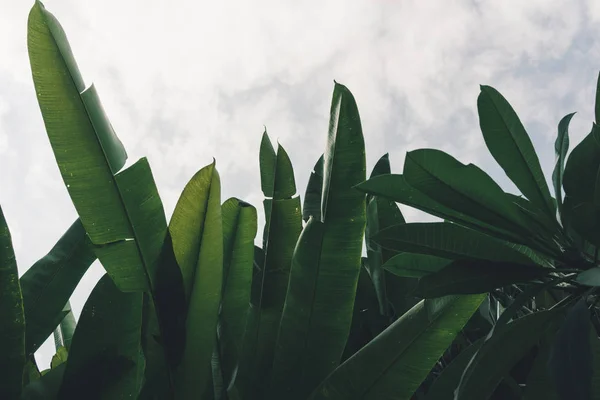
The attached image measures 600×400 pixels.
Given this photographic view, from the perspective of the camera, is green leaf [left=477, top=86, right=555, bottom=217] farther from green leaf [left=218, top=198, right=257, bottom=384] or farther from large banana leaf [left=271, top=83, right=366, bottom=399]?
green leaf [left=218, top=198, right=257, bottom=384]

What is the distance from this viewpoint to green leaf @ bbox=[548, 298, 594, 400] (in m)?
0.69

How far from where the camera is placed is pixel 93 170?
3.01 feet

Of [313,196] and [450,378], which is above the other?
[313,196]

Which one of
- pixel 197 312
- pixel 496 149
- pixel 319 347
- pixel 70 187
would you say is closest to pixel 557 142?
pixel 496 149

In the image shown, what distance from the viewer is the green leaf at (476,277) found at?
0.82 m

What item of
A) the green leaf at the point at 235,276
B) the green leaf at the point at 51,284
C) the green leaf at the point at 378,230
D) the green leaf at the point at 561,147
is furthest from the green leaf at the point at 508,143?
the green leaf at the point at 51,284

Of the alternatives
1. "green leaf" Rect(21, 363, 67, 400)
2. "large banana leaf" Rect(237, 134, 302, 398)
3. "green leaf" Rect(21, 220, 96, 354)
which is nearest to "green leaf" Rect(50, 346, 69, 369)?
"green leaf" Rect(21, 220, 96, 354)

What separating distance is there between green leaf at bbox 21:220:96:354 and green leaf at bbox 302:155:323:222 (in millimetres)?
414

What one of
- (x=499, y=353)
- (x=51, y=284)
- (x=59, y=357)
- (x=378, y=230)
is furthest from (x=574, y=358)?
(x=59, y=357)

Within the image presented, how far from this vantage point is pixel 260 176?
1.21 meters

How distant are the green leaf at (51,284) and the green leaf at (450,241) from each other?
568mm

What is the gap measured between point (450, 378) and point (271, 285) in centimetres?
34

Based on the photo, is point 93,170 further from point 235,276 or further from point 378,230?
point 378,230

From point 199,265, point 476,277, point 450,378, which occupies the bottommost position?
point 450,378
